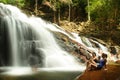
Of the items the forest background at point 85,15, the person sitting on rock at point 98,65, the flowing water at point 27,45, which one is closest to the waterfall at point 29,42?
the flowing water at point 27,45

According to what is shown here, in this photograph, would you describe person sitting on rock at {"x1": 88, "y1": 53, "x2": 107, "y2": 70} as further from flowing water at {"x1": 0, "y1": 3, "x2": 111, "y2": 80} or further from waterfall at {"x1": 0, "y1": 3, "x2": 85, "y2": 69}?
waterfall at {"x1": 0, "y1": 3, "x2": 85, "y2": 69}

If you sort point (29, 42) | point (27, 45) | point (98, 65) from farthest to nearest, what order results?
1. point (29, 42)
2. point (27, 45)
3. point (98, 65)

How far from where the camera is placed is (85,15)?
61781 millimetres

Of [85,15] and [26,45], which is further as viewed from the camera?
[85,15]

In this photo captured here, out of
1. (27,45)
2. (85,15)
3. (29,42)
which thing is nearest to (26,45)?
(27,45)

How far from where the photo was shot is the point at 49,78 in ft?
77.6

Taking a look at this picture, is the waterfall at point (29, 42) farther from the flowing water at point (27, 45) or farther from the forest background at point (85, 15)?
the forest background at point (85, 15)

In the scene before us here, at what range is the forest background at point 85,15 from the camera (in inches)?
1879

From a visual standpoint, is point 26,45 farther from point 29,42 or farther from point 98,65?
point 98,65

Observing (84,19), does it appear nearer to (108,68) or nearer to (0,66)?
(0,66)

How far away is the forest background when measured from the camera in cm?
4772

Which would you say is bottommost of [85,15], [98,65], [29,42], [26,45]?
[26,45]

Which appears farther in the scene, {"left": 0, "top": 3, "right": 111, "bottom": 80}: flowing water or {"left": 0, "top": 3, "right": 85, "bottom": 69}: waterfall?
{"left": 0, "top": 3, "right": 85, "bottom": 69}: waterfall

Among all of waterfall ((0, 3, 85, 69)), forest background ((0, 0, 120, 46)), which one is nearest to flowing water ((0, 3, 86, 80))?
waterfall ((0, 3, 85, 69))
